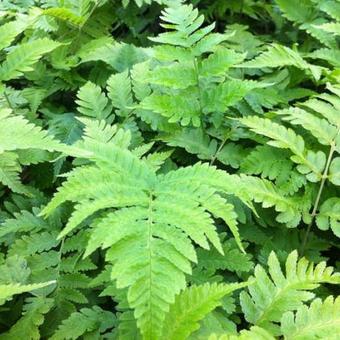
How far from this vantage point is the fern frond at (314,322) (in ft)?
4.42

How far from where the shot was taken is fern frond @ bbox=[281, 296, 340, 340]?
1.35 metres

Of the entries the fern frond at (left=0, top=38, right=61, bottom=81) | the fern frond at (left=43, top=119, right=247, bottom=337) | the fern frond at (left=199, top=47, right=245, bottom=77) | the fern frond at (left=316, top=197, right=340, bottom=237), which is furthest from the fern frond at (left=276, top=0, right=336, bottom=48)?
the fern frond at (left=43, top=119, right=247, bottom=337)

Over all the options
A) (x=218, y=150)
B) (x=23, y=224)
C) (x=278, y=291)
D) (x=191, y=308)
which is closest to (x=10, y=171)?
(x=23, y=224)

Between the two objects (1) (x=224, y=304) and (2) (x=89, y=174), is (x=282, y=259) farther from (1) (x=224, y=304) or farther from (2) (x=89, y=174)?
(2) (x=89, y=174)

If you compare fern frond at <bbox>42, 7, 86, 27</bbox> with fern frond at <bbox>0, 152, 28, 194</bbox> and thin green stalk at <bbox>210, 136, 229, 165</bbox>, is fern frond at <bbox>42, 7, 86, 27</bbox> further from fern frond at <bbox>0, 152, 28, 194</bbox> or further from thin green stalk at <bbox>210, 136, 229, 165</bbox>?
thin green stalk at <bbox>210, 136, 229, 165</bbox>

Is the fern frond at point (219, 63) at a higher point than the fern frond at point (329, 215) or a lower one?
higher

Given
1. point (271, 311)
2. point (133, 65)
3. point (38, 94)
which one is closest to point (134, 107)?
point (133, 65)

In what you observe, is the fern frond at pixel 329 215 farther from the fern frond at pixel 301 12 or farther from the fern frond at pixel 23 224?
the fern frond at pixel 301 12

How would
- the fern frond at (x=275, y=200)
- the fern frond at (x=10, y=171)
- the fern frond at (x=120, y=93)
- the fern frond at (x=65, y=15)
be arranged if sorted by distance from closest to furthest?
1. the fern frond at (x=275, y=200)
2. the fern frond at (x=10, y=171)
3. the fern frond at (x=120, y=93)
4. the fern frond at (x=65, y=15)

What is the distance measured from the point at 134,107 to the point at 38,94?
0.56 meters

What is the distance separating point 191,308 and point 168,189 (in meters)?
0.36

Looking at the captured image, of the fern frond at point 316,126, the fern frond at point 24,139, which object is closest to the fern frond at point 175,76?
the fern frond at point 316,126

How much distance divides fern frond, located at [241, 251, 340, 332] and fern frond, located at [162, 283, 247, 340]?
22 cm

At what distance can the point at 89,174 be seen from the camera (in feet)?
4.77
